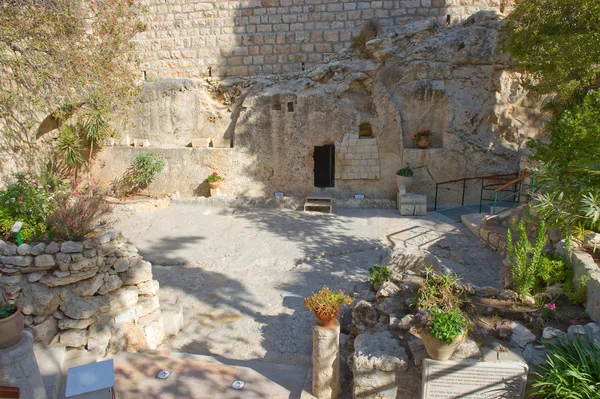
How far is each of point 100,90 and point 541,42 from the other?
9121 mm

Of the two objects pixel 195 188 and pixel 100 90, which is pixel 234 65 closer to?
pixel 195 188

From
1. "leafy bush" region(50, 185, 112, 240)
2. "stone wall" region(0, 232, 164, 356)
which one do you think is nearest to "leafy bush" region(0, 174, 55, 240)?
"leafy bush" region(50, 185, 112, 240)

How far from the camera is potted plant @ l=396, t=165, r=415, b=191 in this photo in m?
11.0

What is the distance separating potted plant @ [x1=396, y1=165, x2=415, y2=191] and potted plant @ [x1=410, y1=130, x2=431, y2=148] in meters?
0.75

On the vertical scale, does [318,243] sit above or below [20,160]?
below

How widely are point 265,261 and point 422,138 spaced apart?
19.6 ft

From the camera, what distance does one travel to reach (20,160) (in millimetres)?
11570

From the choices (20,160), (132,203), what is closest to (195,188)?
(132,203)

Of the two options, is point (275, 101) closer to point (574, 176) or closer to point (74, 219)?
point (74, 219)

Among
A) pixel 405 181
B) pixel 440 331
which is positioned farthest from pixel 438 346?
pixel 405 181

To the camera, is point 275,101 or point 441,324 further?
point 275,101

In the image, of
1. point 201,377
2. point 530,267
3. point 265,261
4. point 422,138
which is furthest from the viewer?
point 422,138

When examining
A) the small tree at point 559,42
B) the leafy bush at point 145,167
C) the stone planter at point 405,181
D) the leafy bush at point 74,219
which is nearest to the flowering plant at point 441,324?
the leafy bush at point 74,219

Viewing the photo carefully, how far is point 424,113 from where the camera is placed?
451 inches
